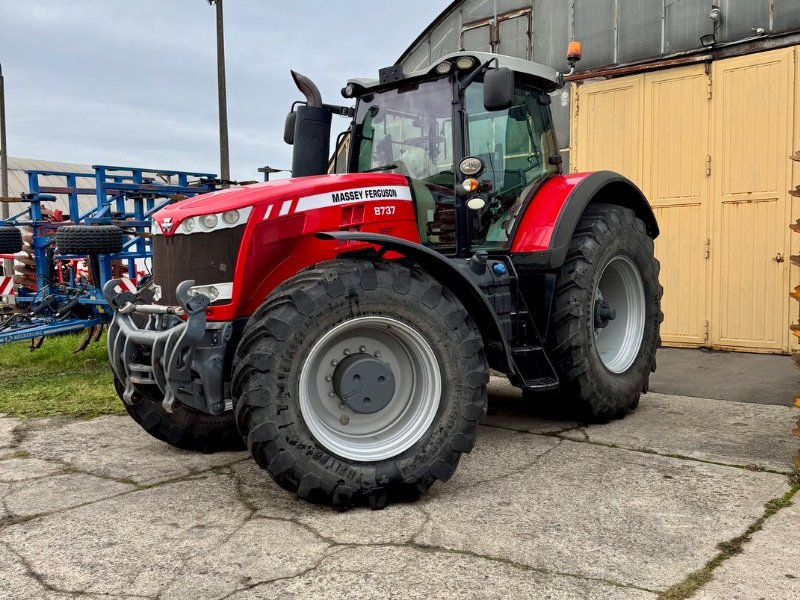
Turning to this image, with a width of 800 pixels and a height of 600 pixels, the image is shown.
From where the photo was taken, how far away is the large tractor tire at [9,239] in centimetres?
870

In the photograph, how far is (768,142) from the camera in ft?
24.3

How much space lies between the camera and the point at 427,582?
8.58 feet

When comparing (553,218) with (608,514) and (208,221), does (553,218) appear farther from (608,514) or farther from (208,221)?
(208,221)

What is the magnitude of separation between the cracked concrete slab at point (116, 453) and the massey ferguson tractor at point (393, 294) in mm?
167

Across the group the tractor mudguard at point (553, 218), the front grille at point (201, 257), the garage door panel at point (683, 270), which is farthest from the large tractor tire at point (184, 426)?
the garage door panel at point (683, 270)

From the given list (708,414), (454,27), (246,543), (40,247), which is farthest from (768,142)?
(40,247)

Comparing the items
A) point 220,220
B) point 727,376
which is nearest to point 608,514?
point 220,220

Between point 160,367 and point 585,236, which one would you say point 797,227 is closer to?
point 585,236

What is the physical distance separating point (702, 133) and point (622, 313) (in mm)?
3403

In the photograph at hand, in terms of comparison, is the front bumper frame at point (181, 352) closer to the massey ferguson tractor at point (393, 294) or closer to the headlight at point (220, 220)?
the massey ferguson tractor at point (393, 294)

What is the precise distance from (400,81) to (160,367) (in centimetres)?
230

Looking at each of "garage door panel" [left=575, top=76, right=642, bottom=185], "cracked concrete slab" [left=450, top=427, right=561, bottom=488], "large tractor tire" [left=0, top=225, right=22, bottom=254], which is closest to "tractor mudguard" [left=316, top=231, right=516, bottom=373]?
"cracked concrete slab" [left=450, top=427, right=561, bottom=488]

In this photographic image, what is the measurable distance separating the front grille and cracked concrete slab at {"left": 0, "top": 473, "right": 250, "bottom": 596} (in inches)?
40.5

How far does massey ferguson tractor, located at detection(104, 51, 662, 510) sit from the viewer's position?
10.9ft
